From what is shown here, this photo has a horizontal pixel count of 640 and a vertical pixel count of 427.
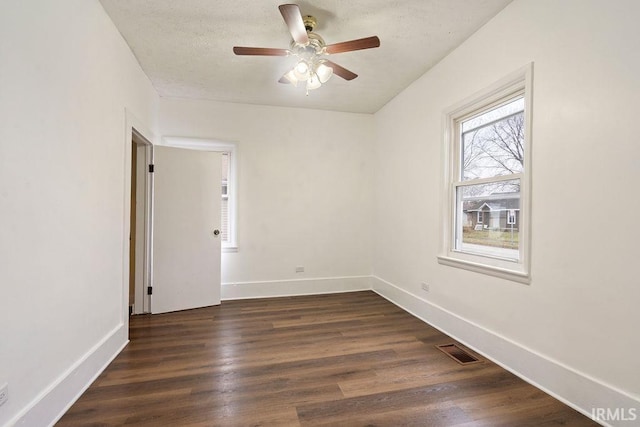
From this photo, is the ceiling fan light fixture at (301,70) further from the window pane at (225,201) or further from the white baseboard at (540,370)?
the white baseboard at (540,370)

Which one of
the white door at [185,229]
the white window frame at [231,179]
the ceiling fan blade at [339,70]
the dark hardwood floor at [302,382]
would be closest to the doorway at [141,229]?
the white door at [185,229]

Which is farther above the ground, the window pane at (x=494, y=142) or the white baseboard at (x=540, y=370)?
the window pane at (x=494, y=142)

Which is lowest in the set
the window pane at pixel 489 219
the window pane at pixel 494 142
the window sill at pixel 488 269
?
the window sill at pixel 488 269

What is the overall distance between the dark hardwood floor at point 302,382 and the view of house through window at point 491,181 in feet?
3.34

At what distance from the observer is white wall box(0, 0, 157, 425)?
1.40 metres

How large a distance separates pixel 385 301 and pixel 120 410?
3125 mm

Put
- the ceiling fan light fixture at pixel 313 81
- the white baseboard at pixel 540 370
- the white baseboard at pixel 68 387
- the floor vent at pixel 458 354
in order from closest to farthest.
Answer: the white baseboard at pixel 68 387 → the white baseboard at pixel 540 370 → the floor vent at pixel 458 354 → the ceiling fan light fixture at pixel 313 81

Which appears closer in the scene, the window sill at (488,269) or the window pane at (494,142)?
the window sill at (488,269)

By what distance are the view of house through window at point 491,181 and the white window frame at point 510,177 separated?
0.17 ft

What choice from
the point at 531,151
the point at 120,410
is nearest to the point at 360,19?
the point at 531,151

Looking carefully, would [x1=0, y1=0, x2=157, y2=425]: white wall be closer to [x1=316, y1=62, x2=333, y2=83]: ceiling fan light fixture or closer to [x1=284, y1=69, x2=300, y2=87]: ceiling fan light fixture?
[x1=284, y1=69, x2=300, y2=87]: ceiling fan light fixture

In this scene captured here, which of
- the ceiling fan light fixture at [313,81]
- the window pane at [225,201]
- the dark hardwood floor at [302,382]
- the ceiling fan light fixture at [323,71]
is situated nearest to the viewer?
the dark hardwood floor at [302,382]

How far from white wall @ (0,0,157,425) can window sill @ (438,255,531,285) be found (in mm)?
3074

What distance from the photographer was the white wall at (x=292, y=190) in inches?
165
